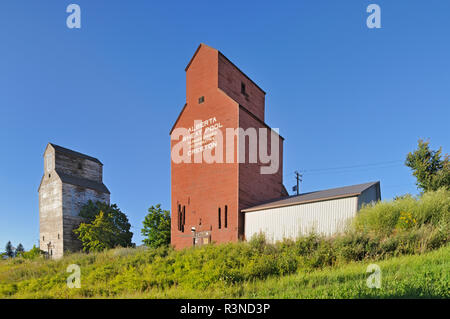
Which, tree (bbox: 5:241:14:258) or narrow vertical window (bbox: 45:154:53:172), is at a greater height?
narrow vertical window (bbox: 45:154:53:172)

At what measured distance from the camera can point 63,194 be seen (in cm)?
3850

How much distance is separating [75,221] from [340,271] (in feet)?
118

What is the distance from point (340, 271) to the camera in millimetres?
10492

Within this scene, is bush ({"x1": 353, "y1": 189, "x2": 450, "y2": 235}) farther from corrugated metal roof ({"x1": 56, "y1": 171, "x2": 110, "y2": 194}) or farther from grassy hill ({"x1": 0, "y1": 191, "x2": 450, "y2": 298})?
corrugated metal roof ({"x1": 56, "y1": 171, "x2": 110, "y2": 194})

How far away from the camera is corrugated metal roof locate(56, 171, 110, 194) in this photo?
39.6m

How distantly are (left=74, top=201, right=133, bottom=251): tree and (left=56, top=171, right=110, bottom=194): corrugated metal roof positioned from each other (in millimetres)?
2392

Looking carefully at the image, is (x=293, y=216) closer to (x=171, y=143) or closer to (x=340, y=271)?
(x=340, y=271)

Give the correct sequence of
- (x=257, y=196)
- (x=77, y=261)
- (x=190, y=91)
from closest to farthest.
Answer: (x=77, y=261)
(x=257, y=196)
(x=190, y=91)

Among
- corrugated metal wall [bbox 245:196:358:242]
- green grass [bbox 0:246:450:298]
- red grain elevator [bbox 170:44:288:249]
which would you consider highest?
red grain elevator [bbox 170:44:288:249]

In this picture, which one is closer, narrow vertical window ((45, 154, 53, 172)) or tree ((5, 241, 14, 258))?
narrow vertical window ((45, 154, 53, 172))

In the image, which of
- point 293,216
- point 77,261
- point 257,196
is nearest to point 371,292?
point 293,216

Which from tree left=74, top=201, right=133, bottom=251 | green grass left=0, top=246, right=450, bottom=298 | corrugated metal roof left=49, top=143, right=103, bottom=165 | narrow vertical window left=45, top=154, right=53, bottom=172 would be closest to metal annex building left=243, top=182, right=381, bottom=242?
green grass left=0, top=246, right=450, bottom=298

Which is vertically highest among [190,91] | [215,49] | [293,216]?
[215,49]

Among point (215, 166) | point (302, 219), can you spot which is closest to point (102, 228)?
point (215, 166)
